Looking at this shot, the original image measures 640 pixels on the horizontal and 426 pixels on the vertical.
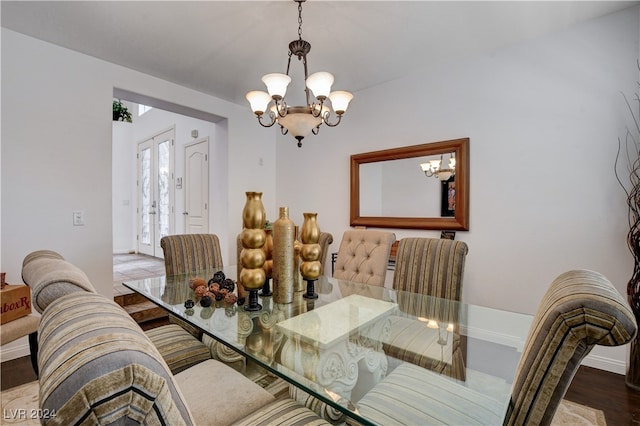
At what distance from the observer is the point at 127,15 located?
2260 mm

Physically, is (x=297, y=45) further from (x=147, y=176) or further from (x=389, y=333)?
(x=147, y=176)

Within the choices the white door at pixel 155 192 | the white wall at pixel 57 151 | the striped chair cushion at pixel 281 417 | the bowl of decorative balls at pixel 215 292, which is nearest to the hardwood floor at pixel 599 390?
the white wall at pixel 57 151

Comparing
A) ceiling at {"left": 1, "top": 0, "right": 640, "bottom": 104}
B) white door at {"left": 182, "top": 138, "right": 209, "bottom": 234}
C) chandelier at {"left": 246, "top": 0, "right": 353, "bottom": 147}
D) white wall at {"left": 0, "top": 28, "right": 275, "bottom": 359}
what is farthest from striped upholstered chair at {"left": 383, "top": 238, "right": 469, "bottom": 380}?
white door at {"left": 182, "top": 138, "right": 209, "bottom": 234}

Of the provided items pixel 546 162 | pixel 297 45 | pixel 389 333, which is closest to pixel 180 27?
pixel 297 45

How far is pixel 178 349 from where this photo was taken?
4.86 ft

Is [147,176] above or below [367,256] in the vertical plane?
above

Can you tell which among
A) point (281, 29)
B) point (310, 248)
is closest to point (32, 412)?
point (310, 248)

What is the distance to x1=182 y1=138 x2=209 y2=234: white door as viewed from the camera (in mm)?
4676

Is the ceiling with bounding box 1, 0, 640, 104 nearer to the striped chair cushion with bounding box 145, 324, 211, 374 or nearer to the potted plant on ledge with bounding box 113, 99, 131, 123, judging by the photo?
the striped chair cushion with bounding box 145, 324, 211, 374

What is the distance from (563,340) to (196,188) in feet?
16.4

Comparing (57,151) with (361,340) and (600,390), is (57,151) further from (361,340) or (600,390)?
(600,390)

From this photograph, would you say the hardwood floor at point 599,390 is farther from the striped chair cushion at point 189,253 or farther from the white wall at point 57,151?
the striped chair cushion at point 189,253

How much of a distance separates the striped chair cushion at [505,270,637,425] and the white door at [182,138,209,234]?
4.36 metres

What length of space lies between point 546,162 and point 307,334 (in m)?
2.43
